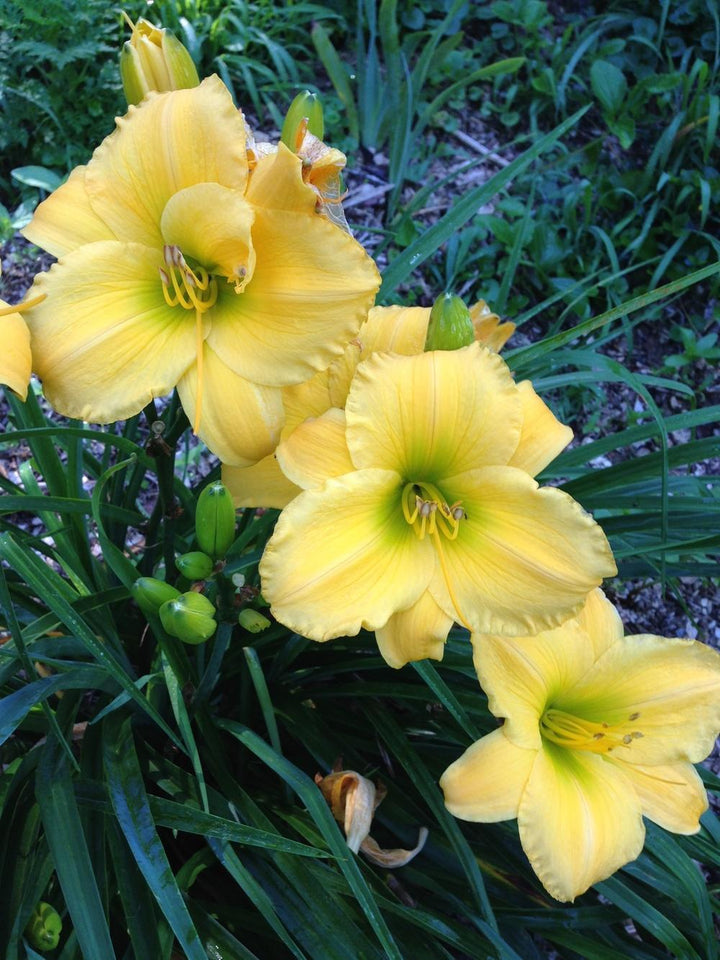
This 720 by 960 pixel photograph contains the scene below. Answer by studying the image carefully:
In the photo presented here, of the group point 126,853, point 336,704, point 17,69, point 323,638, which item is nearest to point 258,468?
point 323,638

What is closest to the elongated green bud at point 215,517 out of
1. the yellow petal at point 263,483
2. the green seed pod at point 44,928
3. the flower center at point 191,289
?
the yellow petal at point 263,483

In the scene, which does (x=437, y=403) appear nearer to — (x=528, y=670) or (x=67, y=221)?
(x=528, y=670)

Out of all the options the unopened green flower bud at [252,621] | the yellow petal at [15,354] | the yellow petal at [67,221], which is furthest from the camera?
the unopened green flower bud at [252,621]

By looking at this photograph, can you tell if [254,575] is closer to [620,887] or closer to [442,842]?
[442,842]

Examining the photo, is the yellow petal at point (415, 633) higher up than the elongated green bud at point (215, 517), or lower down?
lower down

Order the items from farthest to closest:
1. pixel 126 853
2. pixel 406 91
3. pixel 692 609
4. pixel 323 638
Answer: pixel 406 91
pixel 692 609
pixel 126 853
pixel 323 638

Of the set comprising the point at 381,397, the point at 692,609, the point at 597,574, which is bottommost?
the point at 692,609

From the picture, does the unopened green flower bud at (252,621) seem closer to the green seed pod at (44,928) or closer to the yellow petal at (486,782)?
the yellow petal at (486,782)
